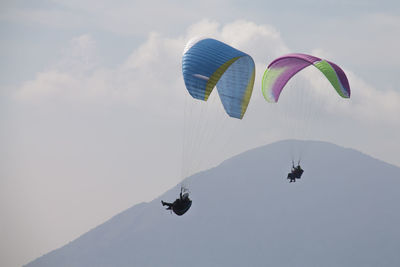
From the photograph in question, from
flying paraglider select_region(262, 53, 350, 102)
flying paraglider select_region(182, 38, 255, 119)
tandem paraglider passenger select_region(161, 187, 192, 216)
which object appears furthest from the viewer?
→ flying paraglider select_region(262, 53, 350, 102)

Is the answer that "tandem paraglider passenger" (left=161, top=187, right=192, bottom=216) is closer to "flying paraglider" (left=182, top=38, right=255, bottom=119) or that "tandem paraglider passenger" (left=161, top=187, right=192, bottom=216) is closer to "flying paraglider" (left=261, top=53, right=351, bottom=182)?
"flying paraglider" (left=182, top=38, right=255, bottom=119)

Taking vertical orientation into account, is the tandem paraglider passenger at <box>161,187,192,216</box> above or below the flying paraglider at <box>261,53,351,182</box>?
below

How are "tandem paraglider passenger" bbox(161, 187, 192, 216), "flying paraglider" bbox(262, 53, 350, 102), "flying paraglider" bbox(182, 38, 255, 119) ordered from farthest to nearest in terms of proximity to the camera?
"flying paraglider" bbox(262, 53, 350, 102)
"flying paraglider" bbox(182, 38, 255, 119)
"tandem paraglider passenger" bbox(161, 187, 192, 216)

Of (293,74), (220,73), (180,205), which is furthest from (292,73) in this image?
(180,205)

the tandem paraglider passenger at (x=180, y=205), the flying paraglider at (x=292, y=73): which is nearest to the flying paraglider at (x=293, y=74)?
the flying paraglider at (x=292, y=73)

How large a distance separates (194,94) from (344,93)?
12.0 meters

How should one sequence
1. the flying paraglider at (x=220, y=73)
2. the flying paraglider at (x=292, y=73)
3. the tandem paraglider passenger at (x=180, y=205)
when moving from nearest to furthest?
1. the tandem paraglider passenger at (x=180, y=205)
2. the flying paraglider at (x=220, y=73)
3. the flying paraglider at (x=292, y=73)

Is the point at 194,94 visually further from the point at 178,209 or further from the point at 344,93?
the point at 344,93

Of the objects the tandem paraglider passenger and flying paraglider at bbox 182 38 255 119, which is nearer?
the tandem paraglider passenger

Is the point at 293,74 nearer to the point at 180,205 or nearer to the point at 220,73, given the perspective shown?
the point at 220,73

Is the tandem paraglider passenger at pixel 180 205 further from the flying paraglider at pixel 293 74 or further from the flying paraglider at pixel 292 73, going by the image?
the flying paraglider at pixel 292 73

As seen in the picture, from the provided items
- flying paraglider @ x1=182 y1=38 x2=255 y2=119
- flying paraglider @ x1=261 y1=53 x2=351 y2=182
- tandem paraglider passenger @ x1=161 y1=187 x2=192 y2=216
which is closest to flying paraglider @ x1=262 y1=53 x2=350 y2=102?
flying paraglider @ x1=261 y1=53 x2=351 y2=182

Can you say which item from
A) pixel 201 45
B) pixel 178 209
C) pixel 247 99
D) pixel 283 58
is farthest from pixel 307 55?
pixel 178 209

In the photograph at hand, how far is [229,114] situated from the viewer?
129 feet
